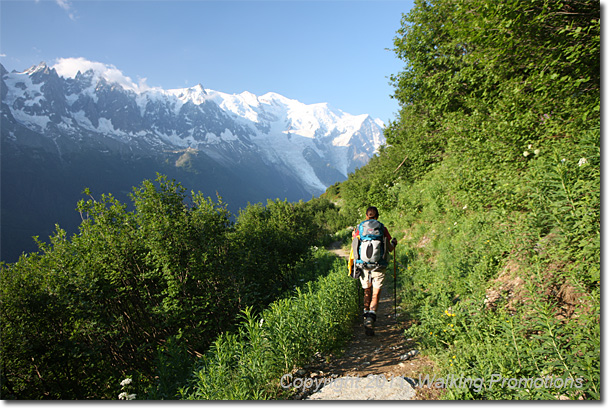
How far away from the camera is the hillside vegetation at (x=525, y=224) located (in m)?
3.19

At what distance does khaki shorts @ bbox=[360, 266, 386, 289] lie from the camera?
5.81 meters

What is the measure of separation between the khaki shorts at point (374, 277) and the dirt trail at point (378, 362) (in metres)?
0.98

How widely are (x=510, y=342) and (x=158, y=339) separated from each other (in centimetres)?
796

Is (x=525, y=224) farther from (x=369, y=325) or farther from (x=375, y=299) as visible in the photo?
(x=369, y=325)

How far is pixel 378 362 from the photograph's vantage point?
4.50 metres

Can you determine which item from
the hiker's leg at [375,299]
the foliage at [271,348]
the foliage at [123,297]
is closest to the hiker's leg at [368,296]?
the hiker's leg at [375,299]

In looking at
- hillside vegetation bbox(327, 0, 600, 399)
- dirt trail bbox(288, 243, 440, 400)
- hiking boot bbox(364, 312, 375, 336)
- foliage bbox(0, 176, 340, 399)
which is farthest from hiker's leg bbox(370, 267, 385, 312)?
foliage bbox(0, 176, 340, 399)

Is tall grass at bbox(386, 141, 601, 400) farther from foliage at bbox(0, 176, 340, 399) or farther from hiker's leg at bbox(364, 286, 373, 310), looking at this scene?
foliage at bbox(0, 176, 340, 399)

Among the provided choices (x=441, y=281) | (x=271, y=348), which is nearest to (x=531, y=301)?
(x=441, y=281)

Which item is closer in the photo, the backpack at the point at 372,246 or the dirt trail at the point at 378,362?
the dirt trail at the point at 378,362

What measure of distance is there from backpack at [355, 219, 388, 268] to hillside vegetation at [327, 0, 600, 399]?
1.19m

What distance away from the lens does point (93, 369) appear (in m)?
6.54

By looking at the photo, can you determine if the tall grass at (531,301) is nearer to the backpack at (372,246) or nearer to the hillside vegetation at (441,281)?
the hillside vegetation at (441,281)

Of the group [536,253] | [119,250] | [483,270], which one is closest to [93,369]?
[119,250]
